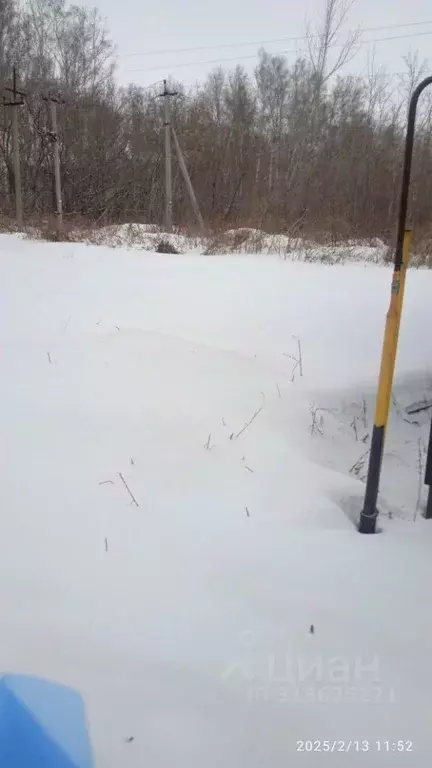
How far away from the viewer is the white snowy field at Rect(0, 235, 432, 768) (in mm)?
1289

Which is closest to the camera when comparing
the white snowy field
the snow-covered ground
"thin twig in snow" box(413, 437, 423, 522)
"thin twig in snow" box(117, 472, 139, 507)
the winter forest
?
the white snowy field

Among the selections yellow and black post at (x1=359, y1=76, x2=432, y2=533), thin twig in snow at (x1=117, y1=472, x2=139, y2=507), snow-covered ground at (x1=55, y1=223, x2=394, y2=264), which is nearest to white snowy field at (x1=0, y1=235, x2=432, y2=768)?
thin twig in snow at (x1=117, y1=472, x2=139, y2=507)

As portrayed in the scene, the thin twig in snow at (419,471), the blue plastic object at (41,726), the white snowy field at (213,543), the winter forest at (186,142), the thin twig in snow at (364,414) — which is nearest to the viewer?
the blue plastic object at (41,726)

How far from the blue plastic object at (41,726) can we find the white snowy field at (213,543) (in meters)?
0.04

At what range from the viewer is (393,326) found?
1.93m

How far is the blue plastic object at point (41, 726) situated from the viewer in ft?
3.74

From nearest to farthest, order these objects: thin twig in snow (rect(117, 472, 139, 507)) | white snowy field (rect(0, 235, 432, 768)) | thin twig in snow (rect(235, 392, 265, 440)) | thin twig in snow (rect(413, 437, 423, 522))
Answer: white snowy field (rect(0, 235, 432, 768))
thin twig in snow (rect(117, 472, 139, 507))
thin twig in snow (rect(413, 437, 423, 522))
thin twig in snow (rect(235, 392, 265, 440))

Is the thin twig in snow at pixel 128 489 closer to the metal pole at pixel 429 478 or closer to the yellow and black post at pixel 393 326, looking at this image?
the yellow and black post at pixel 393 326

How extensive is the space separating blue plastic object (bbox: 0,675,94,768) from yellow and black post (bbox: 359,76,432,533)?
4.12 feet

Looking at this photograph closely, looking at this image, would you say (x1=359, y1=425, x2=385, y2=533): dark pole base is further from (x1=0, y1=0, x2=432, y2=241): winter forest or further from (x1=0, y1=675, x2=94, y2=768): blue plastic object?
(x1=0, y1=0, x2=432, y2=241): winter forest

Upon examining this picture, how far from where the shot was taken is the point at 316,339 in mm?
4426

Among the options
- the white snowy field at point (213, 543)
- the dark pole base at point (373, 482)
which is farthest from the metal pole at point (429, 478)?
the dark pole base at point (373, 482)

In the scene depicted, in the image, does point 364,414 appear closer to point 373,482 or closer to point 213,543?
point 373,482

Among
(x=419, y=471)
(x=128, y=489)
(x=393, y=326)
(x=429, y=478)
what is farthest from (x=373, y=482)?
(x=128, y=489)
